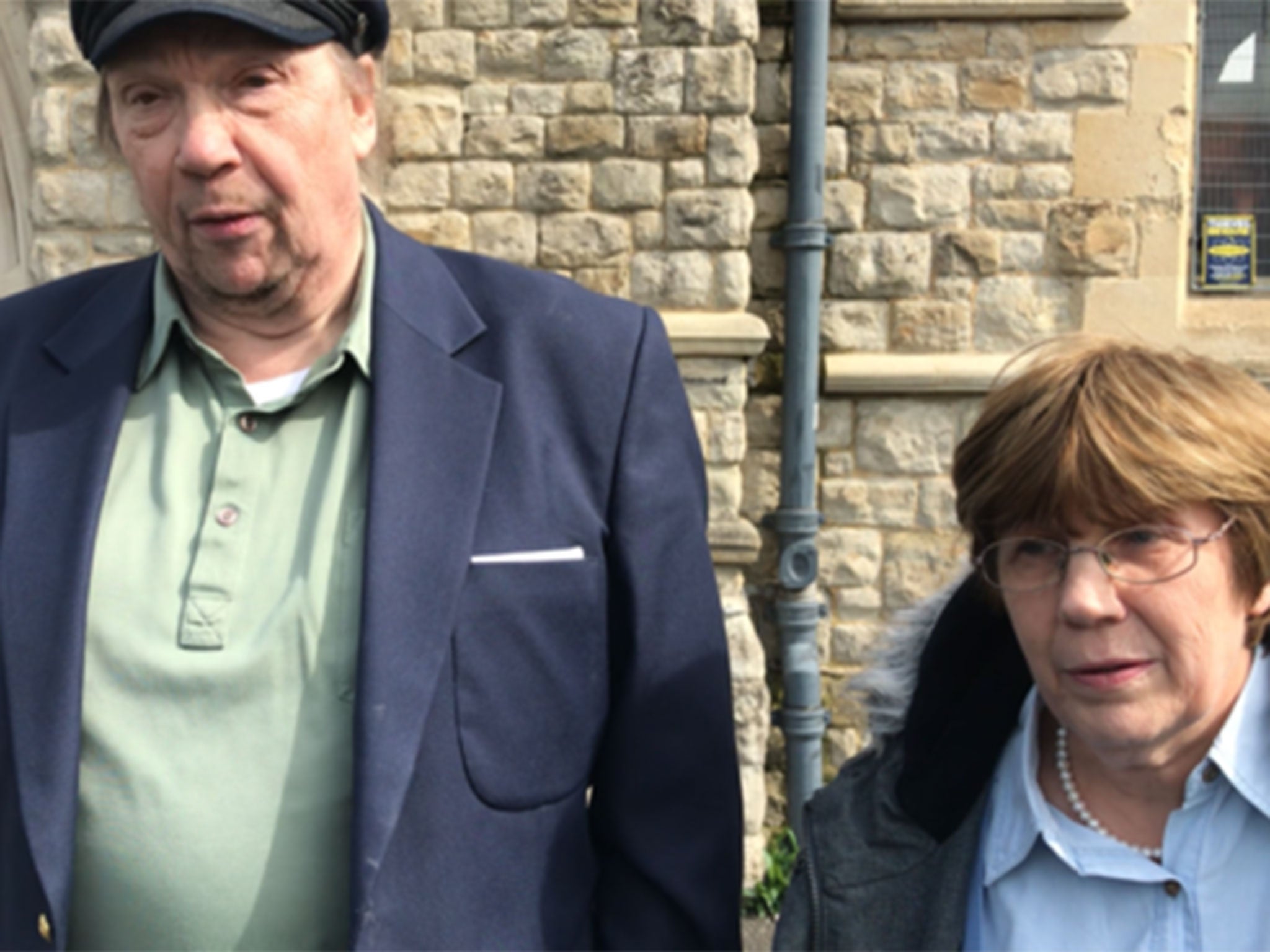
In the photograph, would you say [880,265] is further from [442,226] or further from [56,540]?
[56,540]

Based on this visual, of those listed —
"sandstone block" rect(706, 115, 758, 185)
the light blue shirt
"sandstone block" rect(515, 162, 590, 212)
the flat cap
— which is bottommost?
the light blue shirt

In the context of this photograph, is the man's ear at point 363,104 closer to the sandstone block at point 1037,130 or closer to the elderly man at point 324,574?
the elderly man at point 324,574

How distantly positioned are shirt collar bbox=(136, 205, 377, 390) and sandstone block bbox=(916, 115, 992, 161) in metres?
4.13

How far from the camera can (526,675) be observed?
60.4 inches

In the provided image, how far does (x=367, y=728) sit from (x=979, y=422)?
761mm

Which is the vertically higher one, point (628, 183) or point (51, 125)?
point (51, 125)

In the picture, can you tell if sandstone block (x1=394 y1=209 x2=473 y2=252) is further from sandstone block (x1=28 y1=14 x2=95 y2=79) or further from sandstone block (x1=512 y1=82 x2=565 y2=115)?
sandstone block (x1=28 y1=14 x2=95 y2=79)

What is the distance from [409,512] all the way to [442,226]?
3.91m

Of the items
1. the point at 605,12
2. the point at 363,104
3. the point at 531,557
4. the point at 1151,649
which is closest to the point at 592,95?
the point at 605,12

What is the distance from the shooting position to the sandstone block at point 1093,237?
5414mm

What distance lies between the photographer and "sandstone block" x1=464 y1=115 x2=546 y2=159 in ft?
17.0

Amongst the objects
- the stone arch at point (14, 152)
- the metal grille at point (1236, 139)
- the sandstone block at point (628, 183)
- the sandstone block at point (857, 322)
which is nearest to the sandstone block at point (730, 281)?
the sandstone block at point (628, 183)

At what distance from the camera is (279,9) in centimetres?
154

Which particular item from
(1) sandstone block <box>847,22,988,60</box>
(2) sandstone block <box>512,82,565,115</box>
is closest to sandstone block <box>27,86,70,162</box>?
(2) sandstone block <box>512,82,565,115</box>
